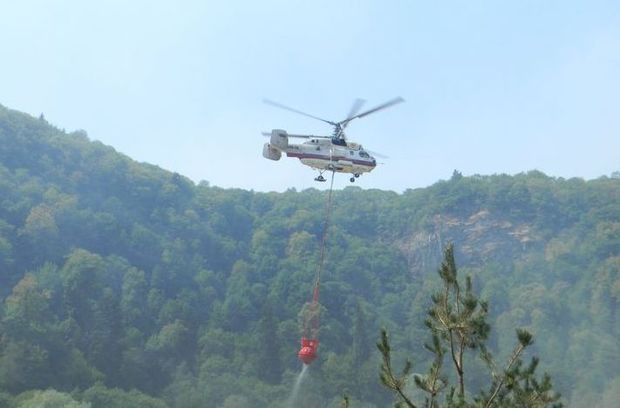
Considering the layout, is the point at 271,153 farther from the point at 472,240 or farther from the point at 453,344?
the point at 472,240

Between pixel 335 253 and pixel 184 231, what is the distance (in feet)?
76.4

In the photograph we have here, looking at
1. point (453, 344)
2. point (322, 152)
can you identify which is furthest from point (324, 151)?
point (453, 344)

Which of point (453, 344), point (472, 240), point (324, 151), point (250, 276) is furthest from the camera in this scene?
point (472, 240)

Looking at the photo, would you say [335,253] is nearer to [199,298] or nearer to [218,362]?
[199,298]

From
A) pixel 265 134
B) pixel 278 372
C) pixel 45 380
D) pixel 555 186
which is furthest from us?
pixel 555 186

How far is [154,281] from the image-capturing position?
120125mm

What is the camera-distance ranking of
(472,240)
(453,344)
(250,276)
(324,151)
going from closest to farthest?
(453,344) < (324,151) < (250,276) < (472,240)

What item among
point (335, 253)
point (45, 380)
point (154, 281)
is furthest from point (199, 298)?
point (45, 380)

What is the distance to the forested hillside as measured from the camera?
9475 centimetres

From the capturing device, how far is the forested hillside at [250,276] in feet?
311

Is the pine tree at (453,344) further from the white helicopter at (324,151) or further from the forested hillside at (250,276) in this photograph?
the forested hillside at (250,276)

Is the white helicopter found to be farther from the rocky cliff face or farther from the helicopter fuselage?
the rocky cliff face

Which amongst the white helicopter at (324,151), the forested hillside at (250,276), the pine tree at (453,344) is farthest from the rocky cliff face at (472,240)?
the pine tree at (453,344)

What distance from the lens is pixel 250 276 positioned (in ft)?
430
